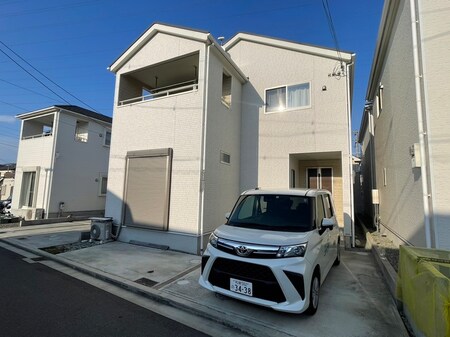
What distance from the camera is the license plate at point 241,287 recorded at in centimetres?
322

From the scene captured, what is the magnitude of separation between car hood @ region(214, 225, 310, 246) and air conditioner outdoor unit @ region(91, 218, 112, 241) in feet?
18.2

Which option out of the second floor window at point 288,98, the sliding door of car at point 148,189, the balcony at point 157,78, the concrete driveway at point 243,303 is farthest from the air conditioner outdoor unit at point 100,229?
the second floor window at point 288,98

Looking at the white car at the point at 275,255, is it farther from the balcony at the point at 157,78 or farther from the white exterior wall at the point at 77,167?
the white exterior wall at the point at 77,167

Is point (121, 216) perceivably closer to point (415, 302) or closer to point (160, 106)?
point (160, 106)

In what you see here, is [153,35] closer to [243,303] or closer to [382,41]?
[382,41]

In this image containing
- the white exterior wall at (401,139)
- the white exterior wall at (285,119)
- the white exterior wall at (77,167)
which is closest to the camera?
the white exterior wall at (401,139)

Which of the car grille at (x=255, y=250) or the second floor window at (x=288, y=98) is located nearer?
the car grille at (x=255, y=250)

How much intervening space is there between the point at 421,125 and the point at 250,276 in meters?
4.33

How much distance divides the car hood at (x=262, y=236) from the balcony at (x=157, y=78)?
19.2 ft

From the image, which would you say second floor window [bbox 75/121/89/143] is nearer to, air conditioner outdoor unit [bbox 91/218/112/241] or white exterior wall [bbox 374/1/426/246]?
air conditioner outdoor unit [bbox 91/218/112/241]

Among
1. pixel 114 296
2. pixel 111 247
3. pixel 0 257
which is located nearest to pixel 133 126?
pixel 111 247

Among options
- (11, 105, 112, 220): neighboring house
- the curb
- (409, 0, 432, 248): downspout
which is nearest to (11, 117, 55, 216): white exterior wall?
(11, 105, 112, 220): neighboring house

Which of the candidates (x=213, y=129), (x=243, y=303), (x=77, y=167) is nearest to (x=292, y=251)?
(x=243, y=303)

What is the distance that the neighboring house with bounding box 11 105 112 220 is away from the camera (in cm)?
1295
